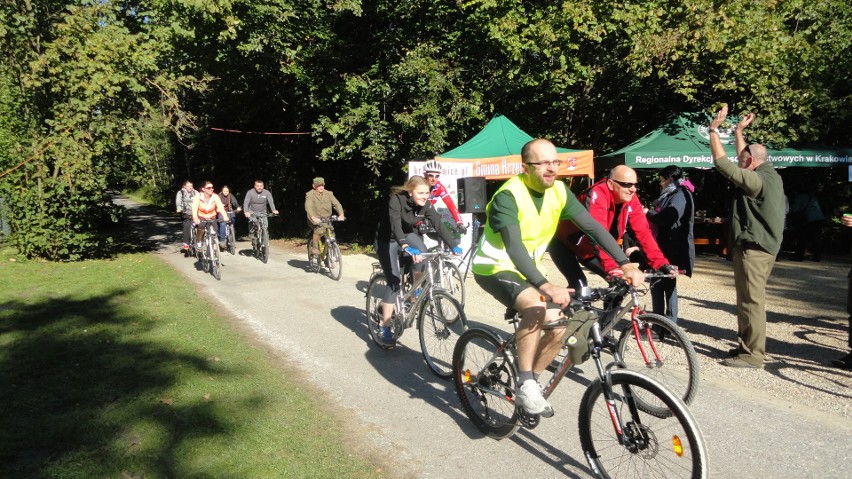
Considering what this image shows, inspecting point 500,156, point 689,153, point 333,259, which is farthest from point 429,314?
point 689,153

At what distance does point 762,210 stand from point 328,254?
306 inches

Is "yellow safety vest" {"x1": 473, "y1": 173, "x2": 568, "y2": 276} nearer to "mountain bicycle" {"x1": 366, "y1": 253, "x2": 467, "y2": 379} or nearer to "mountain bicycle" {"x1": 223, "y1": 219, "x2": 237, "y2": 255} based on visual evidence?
"mountain bicycle" {"x1": 366, "y1": 253, "x2": 467, "y2": 379}

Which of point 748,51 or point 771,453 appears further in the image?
point 748,51

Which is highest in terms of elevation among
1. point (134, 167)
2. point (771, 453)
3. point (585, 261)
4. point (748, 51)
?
point (748, 51)

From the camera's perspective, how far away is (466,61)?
55.1 ft

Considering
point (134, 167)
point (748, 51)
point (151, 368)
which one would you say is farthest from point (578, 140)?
point (151, 368)

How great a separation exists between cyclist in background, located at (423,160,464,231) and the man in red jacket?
13.8 feet

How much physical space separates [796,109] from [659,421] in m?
14.3

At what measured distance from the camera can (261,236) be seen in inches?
548

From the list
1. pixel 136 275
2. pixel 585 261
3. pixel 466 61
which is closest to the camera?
pixel 585 261

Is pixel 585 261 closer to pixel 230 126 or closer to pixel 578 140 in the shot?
pixel 578 140

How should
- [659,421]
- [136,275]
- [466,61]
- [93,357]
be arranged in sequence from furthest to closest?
[466,61] < [136,275] < [93,357] < [659,421]

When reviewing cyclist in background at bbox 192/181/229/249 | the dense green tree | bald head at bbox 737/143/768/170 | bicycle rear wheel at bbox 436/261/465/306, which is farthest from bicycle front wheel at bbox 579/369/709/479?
the dense green tree

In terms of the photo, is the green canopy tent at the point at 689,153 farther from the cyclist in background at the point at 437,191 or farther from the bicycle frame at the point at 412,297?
the bicycle frame at the point at 412,297
